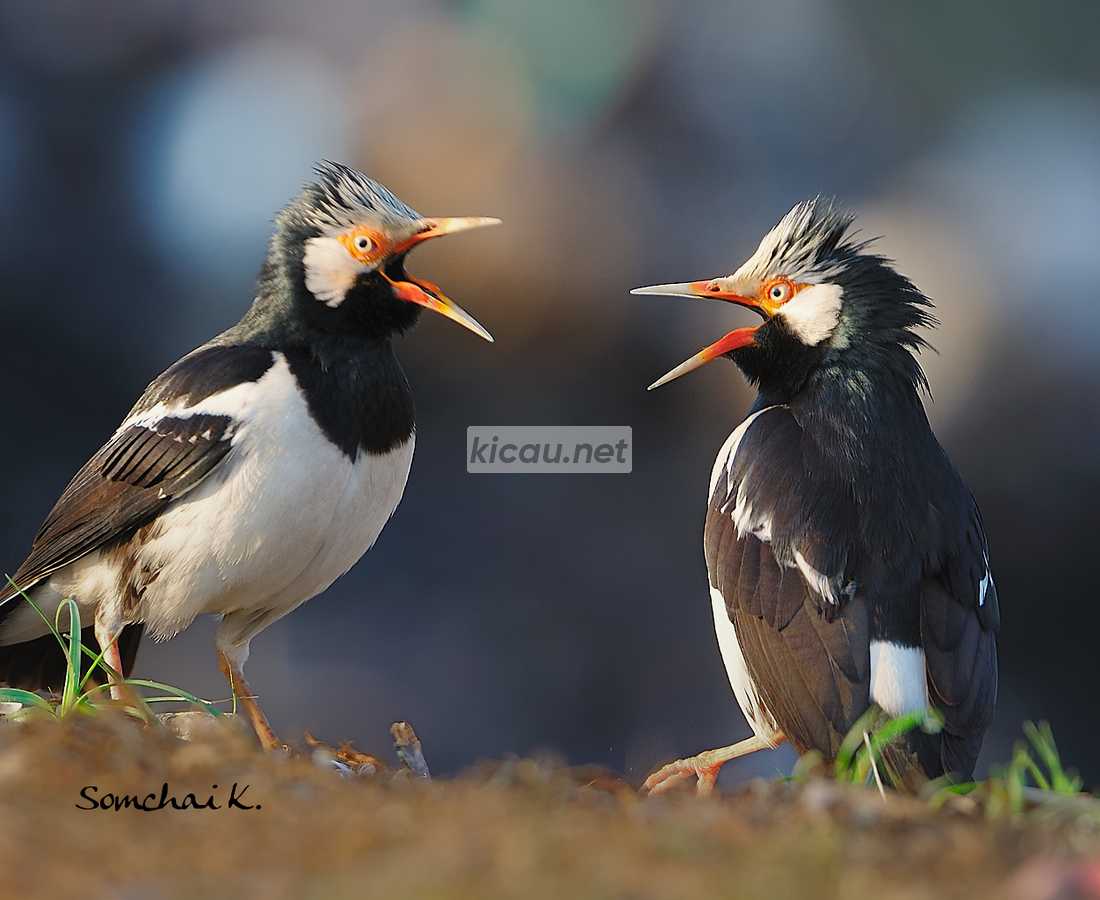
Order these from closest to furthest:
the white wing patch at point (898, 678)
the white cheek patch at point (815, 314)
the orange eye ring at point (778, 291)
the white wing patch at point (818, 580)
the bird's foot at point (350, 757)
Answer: the white wing patch at point (898, 678) < the white wing patch at point (818, 580) < the bird's foot at point (350, 757) < the white cheek patch at point (815, 314) < the orange eye ring at point (778, 291)

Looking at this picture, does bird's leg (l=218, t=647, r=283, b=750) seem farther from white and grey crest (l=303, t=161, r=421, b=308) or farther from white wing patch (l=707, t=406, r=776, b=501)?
white wing patch (l=707, t=406, r=776, b=501)

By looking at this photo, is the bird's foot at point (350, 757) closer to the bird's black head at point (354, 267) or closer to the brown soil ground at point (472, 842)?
the brown soil ground at point (472, 842)

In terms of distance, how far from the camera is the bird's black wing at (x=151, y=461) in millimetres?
4609

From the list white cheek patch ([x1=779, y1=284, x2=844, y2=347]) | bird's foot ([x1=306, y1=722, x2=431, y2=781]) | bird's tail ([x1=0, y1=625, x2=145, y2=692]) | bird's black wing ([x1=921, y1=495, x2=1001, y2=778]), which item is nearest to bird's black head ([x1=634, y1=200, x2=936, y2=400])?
white cheek patch ([x1=779, y1=284, x2=844, y2=347])

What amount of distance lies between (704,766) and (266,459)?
1.68m

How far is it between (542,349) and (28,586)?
5.17 metres

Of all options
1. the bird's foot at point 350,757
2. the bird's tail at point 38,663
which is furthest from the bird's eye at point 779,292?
the bird's tail at point 38,663

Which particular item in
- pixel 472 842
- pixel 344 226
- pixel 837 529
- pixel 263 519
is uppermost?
pixel 344 226

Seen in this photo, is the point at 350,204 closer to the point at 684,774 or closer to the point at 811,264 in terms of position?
the point at 811,264

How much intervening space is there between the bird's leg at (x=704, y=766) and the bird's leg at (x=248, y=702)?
1.18m

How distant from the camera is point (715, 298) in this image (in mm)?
4957

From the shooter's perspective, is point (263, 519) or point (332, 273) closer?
point (263, 519)

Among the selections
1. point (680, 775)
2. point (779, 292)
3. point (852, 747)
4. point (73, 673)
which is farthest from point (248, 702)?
point (779, 292)

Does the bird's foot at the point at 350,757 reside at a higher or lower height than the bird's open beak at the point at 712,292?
lower
